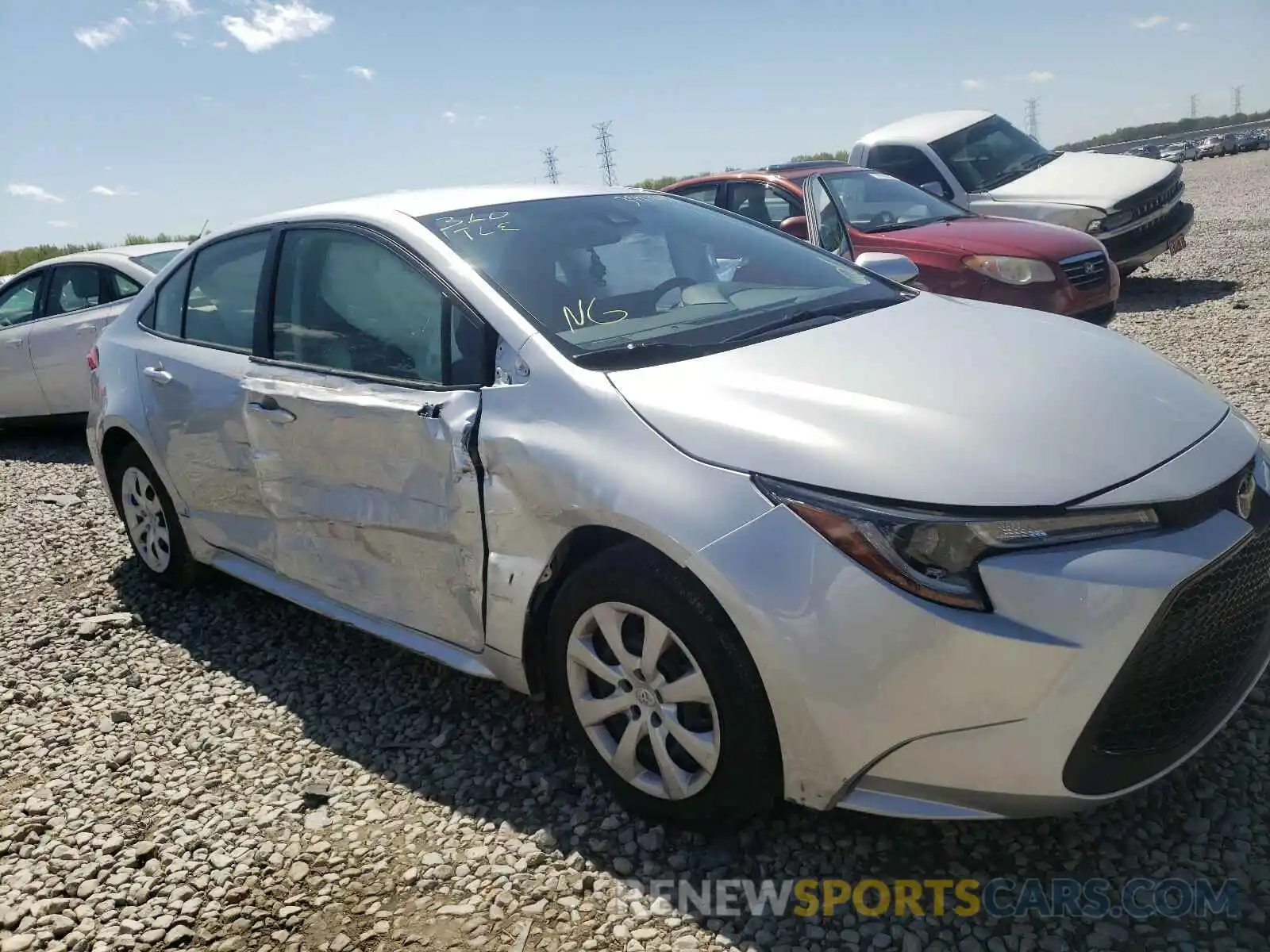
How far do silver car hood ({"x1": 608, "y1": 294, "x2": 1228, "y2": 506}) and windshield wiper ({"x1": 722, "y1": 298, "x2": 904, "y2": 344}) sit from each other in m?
0.09

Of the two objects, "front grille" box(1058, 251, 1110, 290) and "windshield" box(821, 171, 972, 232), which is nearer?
"front grille" box(1058, 251, 1110, 290)

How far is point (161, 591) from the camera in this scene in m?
4.76

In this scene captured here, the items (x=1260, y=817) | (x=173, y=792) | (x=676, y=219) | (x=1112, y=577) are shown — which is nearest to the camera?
(x=1112, y=577)

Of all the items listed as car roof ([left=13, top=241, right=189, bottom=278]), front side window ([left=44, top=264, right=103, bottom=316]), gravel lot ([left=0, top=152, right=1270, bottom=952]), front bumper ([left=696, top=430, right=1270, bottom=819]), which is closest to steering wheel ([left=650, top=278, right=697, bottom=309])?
front bumper ([left=696, top=430, right=1270, bottom=819])

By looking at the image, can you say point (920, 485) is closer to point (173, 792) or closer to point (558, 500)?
point (558, 500)

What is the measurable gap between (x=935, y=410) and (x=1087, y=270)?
18.1 feet

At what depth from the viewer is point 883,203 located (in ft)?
26.3

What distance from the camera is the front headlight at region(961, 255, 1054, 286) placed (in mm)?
6883

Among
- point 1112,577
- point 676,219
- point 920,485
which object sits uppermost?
point 676,219

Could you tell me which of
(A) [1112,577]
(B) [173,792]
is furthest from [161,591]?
(A) [1112,577]

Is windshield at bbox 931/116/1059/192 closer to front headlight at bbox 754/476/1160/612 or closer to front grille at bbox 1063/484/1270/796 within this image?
front grille at bbox 1063/484/1270/796

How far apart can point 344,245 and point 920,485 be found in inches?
86.4

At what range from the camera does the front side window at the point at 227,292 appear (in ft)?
12.4

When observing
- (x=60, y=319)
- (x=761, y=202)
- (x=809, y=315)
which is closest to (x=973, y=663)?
(x=809, y=315)
